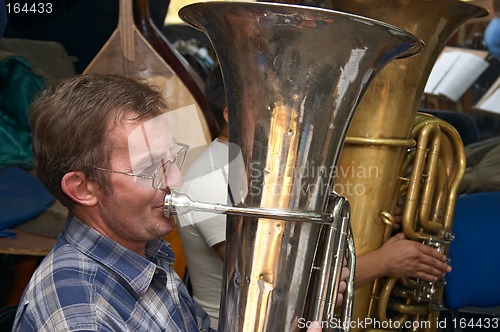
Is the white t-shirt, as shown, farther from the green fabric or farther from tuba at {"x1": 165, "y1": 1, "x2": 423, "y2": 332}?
the green fabric

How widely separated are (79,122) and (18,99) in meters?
1.23

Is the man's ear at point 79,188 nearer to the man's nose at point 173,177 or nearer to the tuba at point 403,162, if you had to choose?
the man's nose at point 173,177

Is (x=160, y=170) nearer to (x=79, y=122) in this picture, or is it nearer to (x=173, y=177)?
(x=173, y=177)

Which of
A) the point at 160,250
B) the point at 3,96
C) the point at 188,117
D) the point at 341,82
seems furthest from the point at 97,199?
the point at 3,96

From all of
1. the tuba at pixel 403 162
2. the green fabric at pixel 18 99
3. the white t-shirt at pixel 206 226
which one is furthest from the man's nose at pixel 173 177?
the green fabric at pixel 18 99

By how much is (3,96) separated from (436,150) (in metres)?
1.45

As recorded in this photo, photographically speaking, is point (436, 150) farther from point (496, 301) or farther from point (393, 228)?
point (496, 301)

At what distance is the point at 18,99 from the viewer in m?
2.54

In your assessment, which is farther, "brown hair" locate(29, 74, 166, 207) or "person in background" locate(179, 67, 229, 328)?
"person in background" locate(179, 67, 229, 328)

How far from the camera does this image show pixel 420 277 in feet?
7.10

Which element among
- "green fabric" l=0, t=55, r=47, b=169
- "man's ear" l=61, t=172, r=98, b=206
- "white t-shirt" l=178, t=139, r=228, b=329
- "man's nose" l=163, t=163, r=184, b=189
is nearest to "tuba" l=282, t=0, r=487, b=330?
"white t-shirt" l=178, t=139, r=228, b=329

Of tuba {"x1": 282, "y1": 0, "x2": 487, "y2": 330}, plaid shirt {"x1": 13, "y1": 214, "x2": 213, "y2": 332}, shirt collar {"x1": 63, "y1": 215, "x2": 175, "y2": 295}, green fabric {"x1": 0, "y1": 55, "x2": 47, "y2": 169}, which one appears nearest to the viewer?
plaid shirt {"x1": 13, "y1": 214, "x2": 213, "y2": 332}

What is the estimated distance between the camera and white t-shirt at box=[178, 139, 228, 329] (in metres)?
Result: 1.94

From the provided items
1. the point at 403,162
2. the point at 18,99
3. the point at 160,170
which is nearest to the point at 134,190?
the point at 160,170
